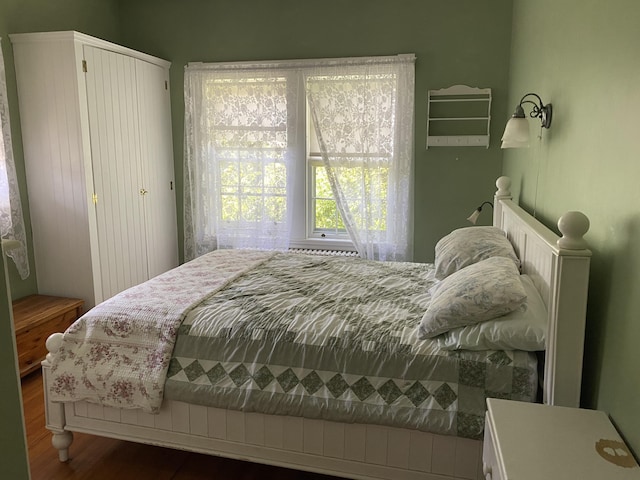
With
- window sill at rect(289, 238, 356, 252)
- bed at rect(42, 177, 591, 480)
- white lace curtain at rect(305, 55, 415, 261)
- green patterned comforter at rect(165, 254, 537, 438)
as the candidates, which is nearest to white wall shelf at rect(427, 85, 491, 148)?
white lace curtain at rect(305, 55, 415, 261)

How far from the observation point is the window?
3955 millimetres

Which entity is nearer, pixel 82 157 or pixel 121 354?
pixel 121 354

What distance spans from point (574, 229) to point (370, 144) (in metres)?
2.65

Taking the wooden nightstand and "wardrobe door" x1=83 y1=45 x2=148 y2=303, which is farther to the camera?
"wardrobe door" x1=83 y1=45 x2=148 y2=303

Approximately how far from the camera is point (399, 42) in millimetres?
3896

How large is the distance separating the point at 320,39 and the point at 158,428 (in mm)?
3118

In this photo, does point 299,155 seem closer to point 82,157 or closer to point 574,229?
point 82,157

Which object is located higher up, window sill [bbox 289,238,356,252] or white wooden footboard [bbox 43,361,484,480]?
window sill [bbox 289,238,356,252]

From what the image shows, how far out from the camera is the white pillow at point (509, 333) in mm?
1767

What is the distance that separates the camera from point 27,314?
3.17m

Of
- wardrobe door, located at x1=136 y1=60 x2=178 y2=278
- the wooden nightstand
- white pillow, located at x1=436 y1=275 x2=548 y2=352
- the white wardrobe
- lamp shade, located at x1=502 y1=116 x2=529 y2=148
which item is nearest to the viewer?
white pillow, located at x1=436 y1=275 x2=548 y2=352

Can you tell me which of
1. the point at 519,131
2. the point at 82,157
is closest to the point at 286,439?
the point at 519,131

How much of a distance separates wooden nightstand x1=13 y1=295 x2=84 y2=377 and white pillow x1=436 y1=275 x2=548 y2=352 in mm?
2489

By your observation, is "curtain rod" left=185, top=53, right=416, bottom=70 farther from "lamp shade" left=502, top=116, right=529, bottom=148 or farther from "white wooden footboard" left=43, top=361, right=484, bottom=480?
"white wooden footboard" left=43, top=361, right=484, bottom=480
